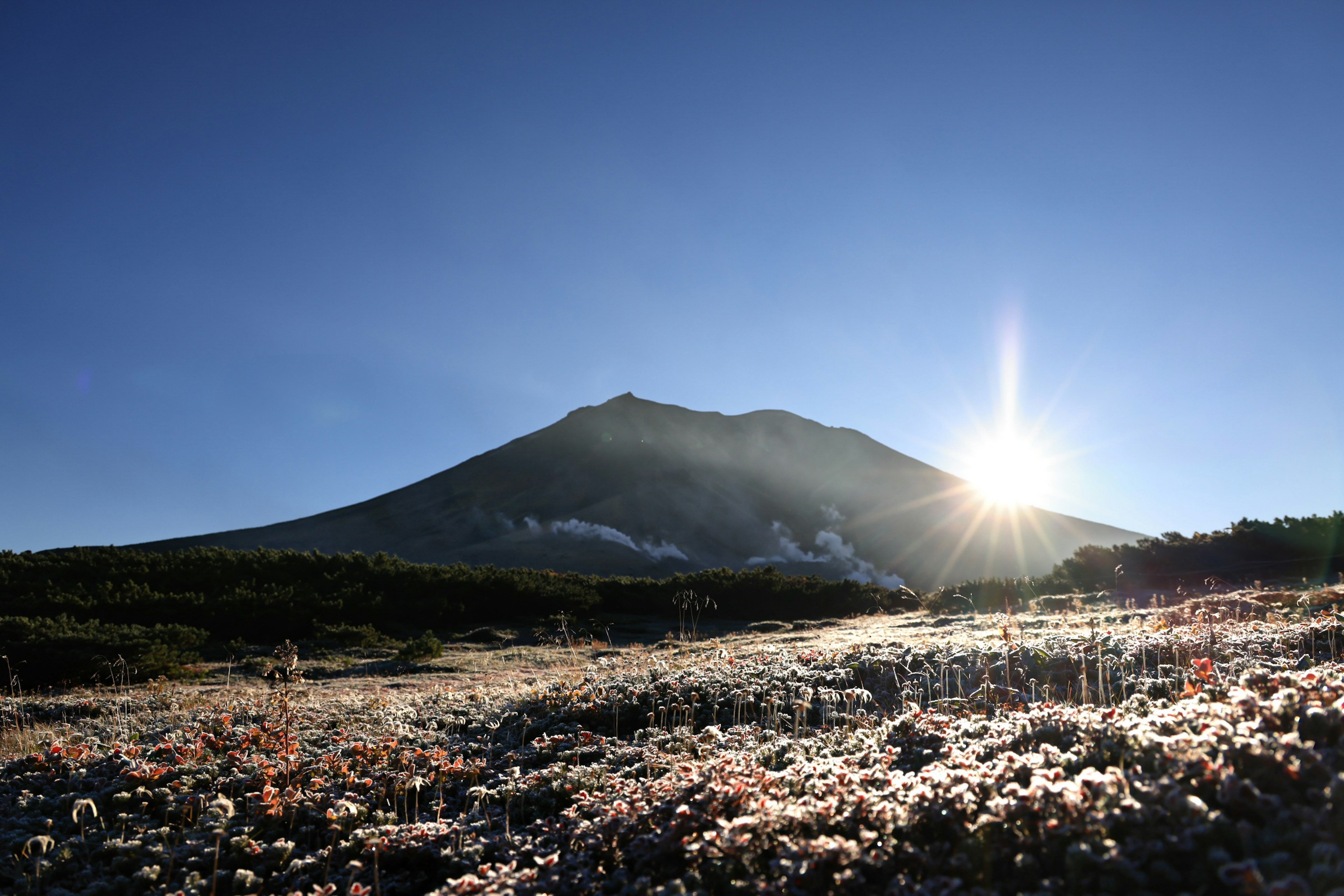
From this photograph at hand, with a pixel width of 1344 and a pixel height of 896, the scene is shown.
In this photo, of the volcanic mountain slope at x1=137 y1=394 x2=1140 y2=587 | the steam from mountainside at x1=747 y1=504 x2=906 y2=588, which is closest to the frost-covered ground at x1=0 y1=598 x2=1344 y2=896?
the volcanic mountain slope at x1=137 y1=394 x2=1140 y2=587

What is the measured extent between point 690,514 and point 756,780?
102055mm

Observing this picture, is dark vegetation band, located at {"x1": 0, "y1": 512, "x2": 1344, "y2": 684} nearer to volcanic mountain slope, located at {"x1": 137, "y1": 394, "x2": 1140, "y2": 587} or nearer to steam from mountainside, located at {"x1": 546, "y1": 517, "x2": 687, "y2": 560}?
volcanic mountain slope, located at {"x1": 137, "y1": 394, "x2": 1140, "y2": 587}

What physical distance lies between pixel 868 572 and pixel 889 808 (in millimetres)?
99117

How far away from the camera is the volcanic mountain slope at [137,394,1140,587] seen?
3479 inches

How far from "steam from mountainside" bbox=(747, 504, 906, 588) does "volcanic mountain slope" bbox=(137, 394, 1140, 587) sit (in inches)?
11.6

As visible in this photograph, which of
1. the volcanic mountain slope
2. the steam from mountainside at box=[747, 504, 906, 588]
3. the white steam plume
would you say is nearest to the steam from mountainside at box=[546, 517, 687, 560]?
the volcanic mountain slope

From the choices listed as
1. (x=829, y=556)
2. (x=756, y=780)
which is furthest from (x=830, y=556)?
(x=756, y=780)

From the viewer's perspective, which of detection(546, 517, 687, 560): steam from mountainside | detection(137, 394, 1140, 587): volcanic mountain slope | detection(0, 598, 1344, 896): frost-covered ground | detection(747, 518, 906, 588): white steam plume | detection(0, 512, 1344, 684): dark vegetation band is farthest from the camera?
detection(747, 518, 906, 588): white steam plume

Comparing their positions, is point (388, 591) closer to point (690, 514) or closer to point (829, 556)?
point (690, 514)

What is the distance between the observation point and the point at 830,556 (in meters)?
102

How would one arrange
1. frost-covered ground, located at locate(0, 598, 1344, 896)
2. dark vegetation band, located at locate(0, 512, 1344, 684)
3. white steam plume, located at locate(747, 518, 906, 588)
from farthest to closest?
white steam plume, located at locate(747, 518, 906, 588) → dark vegetation band, located at locate(0, 512, 1344, 684) → frost-covered ground, located at locate(0, 598, 1344, 896)

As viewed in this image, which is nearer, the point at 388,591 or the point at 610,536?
the point at 388,591

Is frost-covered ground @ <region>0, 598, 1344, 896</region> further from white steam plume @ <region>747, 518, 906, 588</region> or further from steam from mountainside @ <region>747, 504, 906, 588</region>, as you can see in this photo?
white steam plume @ <region>747, 518, 906, 588</region>

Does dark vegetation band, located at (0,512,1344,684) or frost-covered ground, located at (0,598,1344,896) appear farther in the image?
dark vegetation band, located at (0,512,1344,684)
